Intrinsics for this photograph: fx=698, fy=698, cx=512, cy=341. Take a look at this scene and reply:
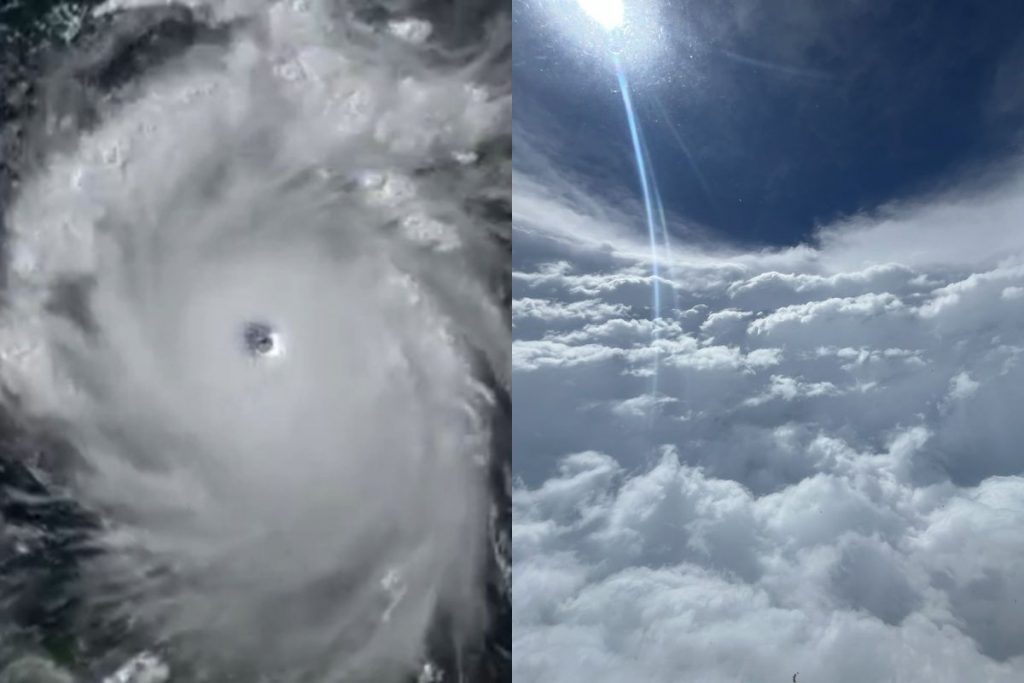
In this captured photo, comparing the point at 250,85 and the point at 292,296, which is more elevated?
the point at 250,85

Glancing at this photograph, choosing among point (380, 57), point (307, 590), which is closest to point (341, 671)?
point (307, 590)

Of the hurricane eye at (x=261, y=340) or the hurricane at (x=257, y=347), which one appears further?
the hurricane eye at (x=261, y=340)

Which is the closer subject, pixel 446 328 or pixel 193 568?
pixel 193 568

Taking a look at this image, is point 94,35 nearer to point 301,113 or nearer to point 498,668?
point 301,113

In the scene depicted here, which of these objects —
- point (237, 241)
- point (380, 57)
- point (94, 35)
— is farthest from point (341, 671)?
point (94, 35)

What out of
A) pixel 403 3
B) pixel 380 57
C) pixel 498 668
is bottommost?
pixel 498 668

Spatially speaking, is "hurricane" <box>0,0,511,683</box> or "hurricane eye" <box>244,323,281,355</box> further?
"hurricane eye" <box>244,323,281,355</box>
